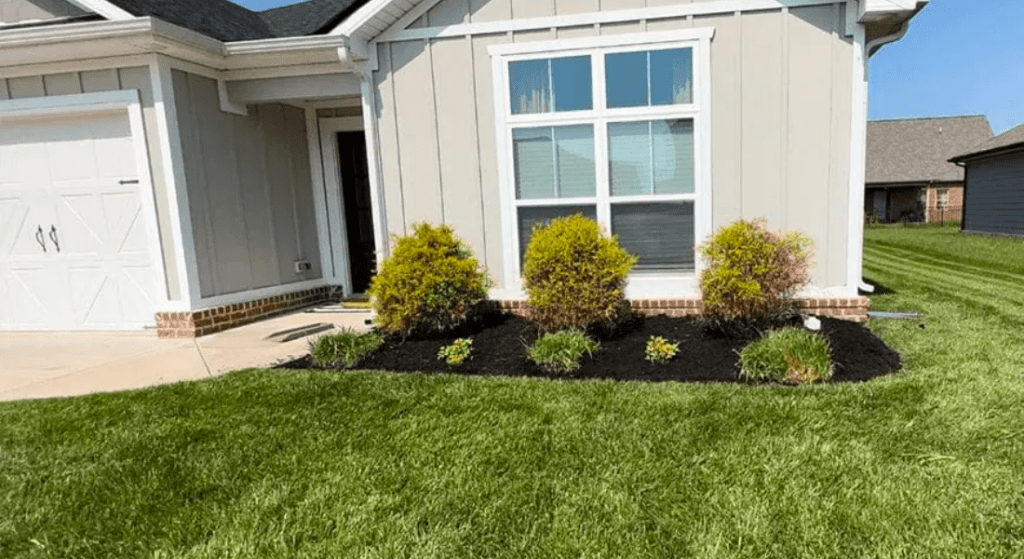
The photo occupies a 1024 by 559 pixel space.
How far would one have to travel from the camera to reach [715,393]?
373 cm

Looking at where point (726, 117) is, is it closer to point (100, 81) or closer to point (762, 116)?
point (762, 116)

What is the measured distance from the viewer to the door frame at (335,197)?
25.7 ft

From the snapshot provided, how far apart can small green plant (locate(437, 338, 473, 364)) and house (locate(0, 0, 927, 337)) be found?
4.38 ft

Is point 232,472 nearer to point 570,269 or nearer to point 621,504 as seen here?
point 621,504

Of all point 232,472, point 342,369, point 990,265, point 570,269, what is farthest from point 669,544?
point 990,265

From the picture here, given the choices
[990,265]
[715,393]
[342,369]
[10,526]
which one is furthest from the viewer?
[990,265]

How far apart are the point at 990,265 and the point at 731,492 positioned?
11.6m

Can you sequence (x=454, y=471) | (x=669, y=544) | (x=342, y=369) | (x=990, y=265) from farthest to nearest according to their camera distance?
1. (x=990, y=265)
2. (x=342, y=369)
3. (x=454, y=471)
4. (x=669, y=544)

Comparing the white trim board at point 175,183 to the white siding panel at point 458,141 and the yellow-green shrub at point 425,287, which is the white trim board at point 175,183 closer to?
the yellow-green shrub at point 425,287

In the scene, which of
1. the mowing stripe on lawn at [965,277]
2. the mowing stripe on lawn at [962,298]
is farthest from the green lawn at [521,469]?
the mowing stripe on lawn at [965,277]

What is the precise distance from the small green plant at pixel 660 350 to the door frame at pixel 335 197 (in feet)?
16.5

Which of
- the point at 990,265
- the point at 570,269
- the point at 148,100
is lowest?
the point at 990,265

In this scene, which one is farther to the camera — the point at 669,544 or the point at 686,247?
the point at 686,247

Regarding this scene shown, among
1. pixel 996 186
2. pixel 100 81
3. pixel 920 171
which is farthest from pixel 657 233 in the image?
pixel 920 171
